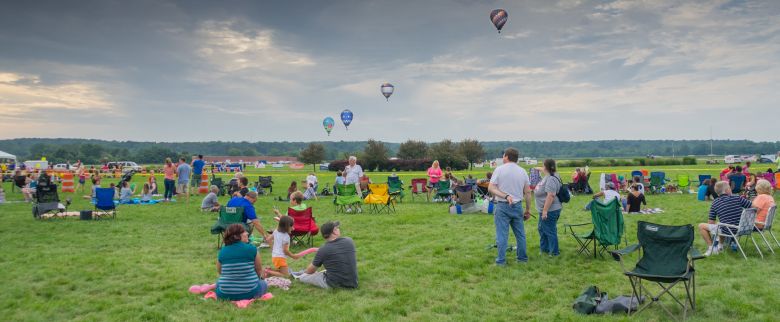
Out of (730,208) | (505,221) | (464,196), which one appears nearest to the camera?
(505,221)

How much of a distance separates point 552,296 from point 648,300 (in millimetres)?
1007

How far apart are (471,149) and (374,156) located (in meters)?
11.0

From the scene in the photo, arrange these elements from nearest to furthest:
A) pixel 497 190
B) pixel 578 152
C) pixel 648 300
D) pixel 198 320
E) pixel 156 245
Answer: pixel 198 320 < pixel 648 300 < pixel 497 190 < pixel 156 245 < pixel 578 152

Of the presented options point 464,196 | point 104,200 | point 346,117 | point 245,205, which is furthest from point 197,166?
point 346,117

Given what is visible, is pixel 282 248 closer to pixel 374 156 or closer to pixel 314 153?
pixel 374 156

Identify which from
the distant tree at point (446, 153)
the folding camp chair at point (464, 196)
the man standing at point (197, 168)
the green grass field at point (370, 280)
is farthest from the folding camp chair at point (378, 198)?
the distant tree at point (446, 153)

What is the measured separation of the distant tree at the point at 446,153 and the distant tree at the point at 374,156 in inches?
216

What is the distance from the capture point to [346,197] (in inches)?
557

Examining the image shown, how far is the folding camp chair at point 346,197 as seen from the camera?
548 inches

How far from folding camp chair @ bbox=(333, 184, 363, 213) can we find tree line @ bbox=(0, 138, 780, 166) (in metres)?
46.6

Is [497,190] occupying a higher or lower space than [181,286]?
higher

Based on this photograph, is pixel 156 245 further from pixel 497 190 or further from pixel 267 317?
pixel 497 190

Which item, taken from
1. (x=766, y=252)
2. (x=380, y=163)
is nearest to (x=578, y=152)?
(x=380, y=163)

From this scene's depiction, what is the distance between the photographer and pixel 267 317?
537 centimetres
